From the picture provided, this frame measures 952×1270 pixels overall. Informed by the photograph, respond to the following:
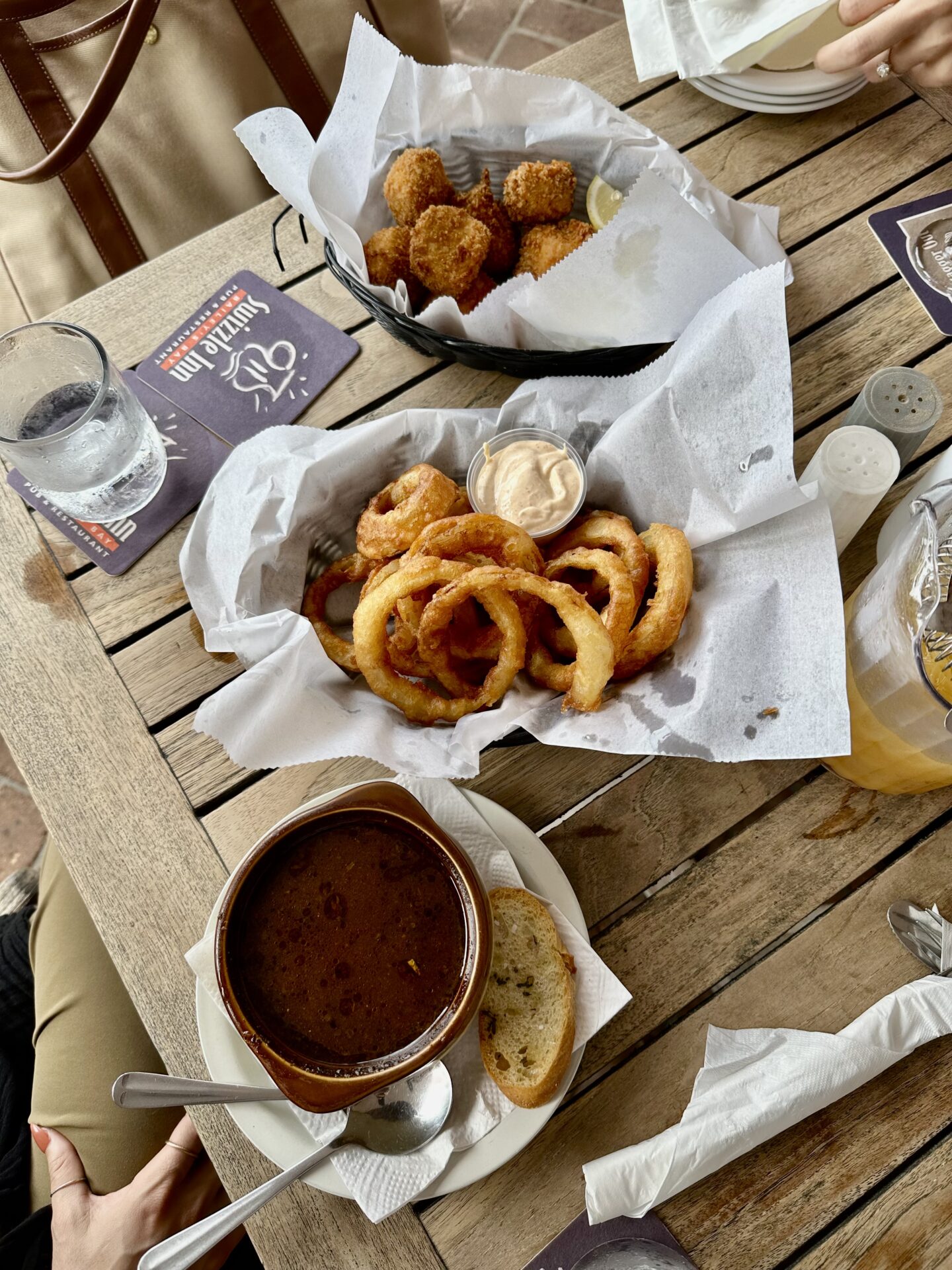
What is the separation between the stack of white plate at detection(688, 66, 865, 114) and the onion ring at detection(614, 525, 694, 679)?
35.4 inches

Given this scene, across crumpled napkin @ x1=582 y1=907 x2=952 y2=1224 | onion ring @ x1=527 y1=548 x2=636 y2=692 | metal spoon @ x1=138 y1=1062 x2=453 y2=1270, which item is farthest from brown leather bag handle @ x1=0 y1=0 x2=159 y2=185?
crumpled napkin @ x1=582 y1=907 x2=952 y2=1224

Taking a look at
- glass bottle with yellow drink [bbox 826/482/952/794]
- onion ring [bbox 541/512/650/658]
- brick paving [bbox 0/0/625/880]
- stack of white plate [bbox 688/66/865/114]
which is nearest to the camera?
glass bottle with yellow drink [bbox 826/482/952/794]

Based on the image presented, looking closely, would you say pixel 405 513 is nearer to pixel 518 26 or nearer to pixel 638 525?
pixel 638 525

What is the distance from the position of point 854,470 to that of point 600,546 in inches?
12.9

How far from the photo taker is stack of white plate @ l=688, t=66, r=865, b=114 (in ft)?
4.90

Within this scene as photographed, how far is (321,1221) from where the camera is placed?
96 centimetres

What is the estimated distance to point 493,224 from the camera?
1.41 metres

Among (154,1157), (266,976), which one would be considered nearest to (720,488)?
(266,976)

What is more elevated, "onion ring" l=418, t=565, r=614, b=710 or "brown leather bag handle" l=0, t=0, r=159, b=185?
"brown leather bag handle" l=0, t=0, r=159, b=185

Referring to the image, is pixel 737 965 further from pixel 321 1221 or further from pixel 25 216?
pixel 25 216

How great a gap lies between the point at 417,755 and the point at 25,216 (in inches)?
61.2

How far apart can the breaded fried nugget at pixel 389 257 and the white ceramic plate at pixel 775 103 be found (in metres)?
0.63

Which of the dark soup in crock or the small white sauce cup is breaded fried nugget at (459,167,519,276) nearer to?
the small white sauce cup

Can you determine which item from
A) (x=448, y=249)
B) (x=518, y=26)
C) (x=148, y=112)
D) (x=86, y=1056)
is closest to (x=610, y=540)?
(x=448, y=249)
